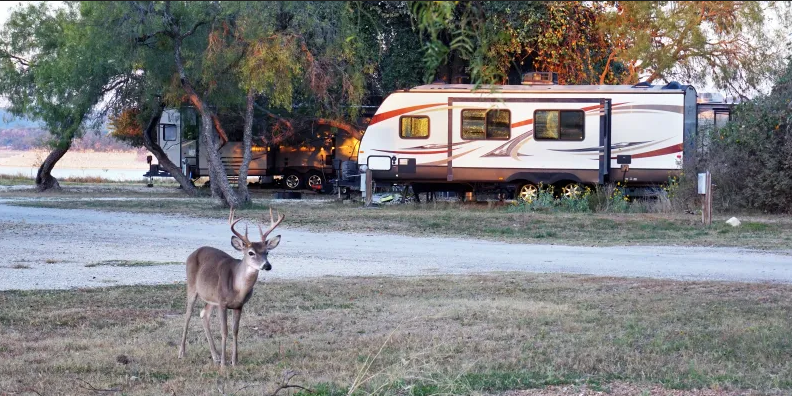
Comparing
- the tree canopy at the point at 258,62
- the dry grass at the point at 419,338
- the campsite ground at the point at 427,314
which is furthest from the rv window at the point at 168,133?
the dry grass at the point at 419,338

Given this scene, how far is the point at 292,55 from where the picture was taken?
24.5 m

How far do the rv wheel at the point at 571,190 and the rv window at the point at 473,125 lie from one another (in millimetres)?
2491

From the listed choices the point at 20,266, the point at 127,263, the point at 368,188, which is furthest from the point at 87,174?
the point at 20,266

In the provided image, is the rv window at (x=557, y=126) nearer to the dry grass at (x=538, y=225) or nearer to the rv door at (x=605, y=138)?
the rv door at (x=605, y=138)

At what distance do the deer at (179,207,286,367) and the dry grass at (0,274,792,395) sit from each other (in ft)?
1.08

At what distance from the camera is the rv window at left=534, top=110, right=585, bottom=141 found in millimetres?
26797

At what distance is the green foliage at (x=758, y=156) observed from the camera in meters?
23.0

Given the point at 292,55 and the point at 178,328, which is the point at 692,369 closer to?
the point at 178,328

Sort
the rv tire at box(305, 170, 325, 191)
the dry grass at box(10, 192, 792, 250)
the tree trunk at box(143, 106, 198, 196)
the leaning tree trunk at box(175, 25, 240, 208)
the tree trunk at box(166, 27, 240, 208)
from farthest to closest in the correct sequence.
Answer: the rv tire at box(305, 170, 325, 191), the tree trunk at box(143, 106, 198, 196), the tree trunk at box(166, 27, 240, 208), the leaning tree trunk at box(175, 25, 240, 208), the dry grass at box(10, 192, 792, 250)

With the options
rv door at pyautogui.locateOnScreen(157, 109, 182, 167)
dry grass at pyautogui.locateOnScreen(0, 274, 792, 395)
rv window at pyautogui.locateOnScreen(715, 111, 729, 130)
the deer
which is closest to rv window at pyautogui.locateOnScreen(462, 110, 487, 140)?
rv window at pyautogui.locateOnScreen(715, 111, 729, 130)

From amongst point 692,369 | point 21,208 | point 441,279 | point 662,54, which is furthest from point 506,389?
point 21,208

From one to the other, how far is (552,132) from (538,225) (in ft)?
19.5

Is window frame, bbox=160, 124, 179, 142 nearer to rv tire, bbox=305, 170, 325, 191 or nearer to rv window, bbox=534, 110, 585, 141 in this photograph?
rv tire, bbox=305, 170, 325, 191

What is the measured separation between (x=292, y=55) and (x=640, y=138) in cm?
905
